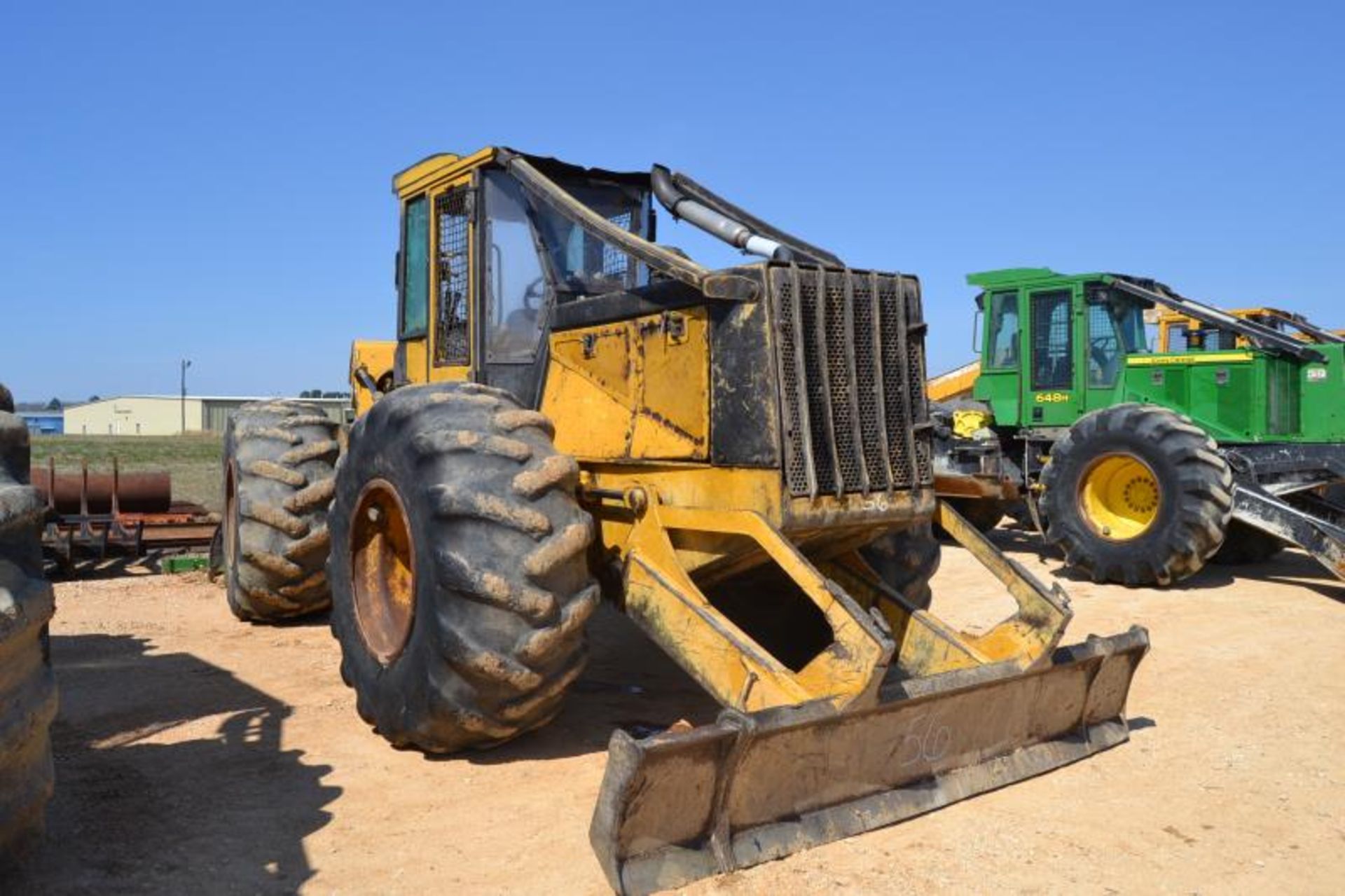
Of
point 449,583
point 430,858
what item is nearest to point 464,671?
point 449,583

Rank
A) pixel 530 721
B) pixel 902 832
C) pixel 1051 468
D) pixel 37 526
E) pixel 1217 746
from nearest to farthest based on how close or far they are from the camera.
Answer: pixel 37 526 → pixel 902 832 → pixel 530 721 → pixel 1217 746 → pixel 1051 468

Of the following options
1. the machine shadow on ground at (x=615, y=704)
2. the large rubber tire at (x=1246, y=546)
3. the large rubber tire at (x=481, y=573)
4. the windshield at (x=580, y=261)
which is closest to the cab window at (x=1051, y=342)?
the large rubber tire at (x=1246, y=546)

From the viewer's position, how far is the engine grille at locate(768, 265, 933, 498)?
470cm

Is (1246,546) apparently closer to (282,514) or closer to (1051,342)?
(1051,342)

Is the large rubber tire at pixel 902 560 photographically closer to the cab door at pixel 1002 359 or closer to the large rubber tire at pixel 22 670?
the large rubber tire at pixel 22 670

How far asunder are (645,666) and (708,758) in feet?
9.87

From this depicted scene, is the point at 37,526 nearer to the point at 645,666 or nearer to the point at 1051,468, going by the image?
the point at 645,666

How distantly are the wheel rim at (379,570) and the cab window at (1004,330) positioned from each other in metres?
9.18

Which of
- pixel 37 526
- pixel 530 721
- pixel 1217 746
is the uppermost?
pixel 37 526

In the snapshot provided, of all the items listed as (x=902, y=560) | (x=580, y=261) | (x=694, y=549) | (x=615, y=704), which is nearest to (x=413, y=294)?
(x=580, y=261)

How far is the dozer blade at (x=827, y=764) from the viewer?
11.8 ft

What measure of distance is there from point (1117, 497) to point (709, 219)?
6320 millimetres

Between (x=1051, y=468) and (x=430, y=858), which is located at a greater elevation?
(x=1051, y=468)

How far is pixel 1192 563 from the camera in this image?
9.72 meters
